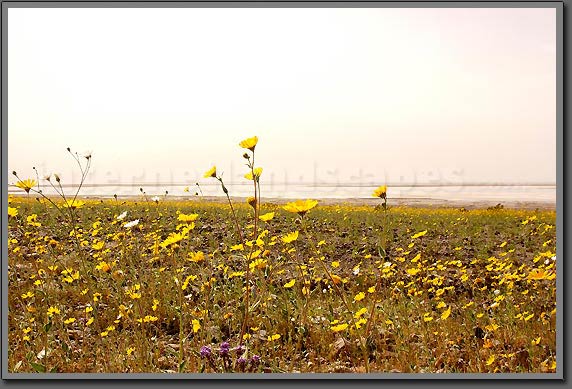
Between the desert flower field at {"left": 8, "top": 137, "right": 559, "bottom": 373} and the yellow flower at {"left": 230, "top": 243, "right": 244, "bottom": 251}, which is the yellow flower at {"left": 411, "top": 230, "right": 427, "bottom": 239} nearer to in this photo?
the desert flower field at {"left": 8, "top": 137, "right": 559, "bottom": 373}

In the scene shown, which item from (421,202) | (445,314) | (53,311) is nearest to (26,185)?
(53,311)

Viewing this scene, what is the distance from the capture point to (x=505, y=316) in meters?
2.22

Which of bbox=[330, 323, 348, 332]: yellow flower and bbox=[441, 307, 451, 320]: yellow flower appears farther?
bbox=[441, 307, 451, 320]: yellow flower

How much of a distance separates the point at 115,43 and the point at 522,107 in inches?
65.5

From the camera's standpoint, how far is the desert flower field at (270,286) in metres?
2.10

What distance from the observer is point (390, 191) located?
227 centimetres

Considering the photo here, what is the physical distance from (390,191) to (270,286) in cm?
62

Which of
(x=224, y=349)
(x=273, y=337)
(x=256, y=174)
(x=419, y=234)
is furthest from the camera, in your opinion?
(x=419, y=234)

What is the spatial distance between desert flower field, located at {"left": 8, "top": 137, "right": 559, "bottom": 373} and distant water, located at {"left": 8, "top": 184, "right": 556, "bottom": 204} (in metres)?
0.04

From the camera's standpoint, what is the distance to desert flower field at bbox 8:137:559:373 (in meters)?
2.10

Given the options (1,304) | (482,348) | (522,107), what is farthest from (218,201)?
(522,107)

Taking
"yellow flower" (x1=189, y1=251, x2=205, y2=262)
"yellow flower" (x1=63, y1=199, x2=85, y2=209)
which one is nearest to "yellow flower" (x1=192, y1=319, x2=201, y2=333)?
"yellow flower" (x1=189, y1=251, x2=205, y2=262)

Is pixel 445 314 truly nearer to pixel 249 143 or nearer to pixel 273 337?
pixel 273 337

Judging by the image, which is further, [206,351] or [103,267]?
[103,267]
